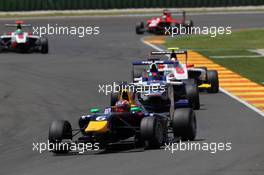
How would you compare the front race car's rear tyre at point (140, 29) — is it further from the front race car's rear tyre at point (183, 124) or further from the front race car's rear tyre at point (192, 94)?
the front race car's rear tyre at point (183, 124)

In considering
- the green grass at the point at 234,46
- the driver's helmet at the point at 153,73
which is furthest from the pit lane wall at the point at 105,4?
the driver's helmet at the point at 153,73

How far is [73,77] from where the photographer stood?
31.1 meters

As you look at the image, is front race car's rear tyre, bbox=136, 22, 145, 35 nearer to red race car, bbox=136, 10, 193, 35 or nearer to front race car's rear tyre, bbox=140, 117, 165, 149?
red race car, bbox=136, 10, 193, 35

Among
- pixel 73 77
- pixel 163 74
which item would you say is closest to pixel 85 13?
pixel 73 77

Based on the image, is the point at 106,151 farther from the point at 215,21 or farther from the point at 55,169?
the point at 215,21

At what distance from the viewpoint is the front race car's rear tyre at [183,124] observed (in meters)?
17.6

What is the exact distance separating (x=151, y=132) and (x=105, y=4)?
154ft

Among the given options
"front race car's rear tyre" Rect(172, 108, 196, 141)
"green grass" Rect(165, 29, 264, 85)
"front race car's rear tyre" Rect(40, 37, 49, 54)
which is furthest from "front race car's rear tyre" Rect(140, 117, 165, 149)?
"front race car's rear tyre" Rect(40, 37, 49, 54)

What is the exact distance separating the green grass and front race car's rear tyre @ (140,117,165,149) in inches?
552

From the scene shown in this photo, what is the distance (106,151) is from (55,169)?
2.26 m

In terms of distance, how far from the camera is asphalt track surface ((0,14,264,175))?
15.3m

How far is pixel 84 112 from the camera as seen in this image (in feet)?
75.8

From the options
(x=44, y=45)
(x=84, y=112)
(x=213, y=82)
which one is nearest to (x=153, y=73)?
(x=84, y=112)

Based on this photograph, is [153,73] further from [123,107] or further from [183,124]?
[183,124]
